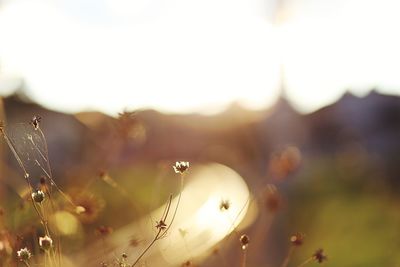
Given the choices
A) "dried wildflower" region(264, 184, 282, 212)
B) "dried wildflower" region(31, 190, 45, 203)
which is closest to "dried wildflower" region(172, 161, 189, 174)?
"dried wildflower" region(31, 190, 45, 203)

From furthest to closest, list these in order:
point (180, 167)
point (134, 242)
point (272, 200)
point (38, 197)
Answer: point (272, 200) → point (134, 242) → point (180, 167) → point (38, 197)

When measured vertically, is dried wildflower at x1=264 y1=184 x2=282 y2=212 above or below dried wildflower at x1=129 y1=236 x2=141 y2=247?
above

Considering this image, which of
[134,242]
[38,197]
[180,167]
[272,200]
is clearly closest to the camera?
[38,197]

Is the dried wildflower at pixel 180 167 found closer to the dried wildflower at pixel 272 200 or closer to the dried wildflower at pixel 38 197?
the dried wildflower at pixel 38 197

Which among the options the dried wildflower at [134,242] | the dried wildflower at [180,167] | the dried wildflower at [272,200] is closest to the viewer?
the dried wildflower at [180,167]

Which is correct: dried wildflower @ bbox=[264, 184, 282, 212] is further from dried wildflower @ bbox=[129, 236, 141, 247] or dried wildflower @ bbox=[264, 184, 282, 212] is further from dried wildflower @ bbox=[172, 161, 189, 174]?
dried wildflower @ bbox=[172, 161, 189, 174]

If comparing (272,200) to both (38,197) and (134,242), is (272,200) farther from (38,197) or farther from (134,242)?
(38,197)

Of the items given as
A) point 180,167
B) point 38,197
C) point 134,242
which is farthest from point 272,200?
point 38,197

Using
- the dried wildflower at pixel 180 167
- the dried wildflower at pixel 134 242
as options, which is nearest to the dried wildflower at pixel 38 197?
the dried wildflower at pixel 180 167

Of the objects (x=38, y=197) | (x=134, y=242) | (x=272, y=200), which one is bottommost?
(x=38, y=197)

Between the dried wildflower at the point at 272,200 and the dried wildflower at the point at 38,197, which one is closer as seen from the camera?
the dried wildflower at the point at 38,197

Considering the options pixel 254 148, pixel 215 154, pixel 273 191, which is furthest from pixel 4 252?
pixel 215 154
